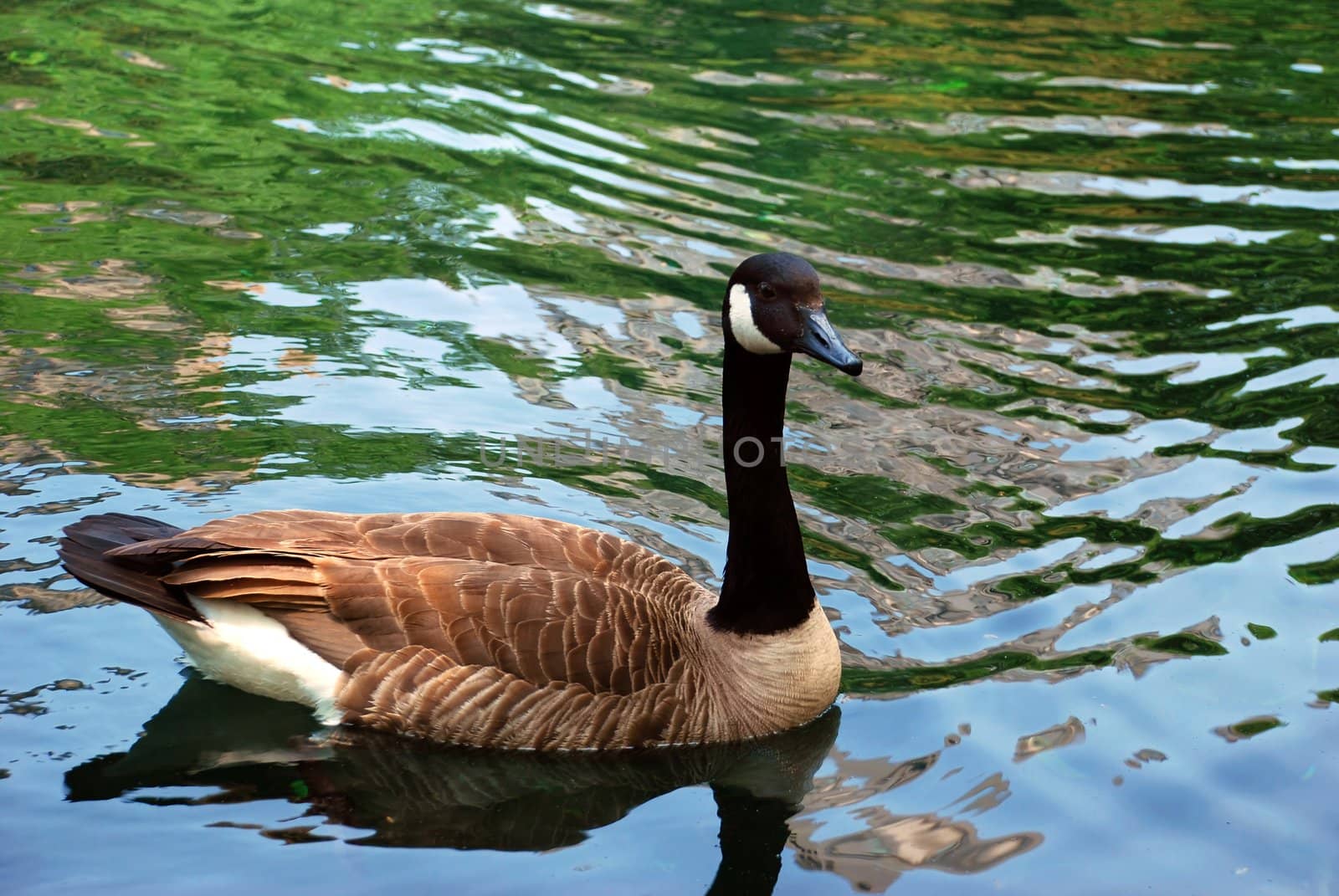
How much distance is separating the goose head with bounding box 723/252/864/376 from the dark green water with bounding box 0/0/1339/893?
1732mm

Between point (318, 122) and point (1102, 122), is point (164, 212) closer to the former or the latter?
point (318, 122)

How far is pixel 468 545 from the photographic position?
634 cm

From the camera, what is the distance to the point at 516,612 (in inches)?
238

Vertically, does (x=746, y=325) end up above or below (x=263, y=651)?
above

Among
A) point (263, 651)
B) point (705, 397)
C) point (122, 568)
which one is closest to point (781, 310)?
point (263, 651)

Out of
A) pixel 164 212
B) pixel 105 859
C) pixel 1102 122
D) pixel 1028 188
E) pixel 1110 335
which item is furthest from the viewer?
pixel 1102 122

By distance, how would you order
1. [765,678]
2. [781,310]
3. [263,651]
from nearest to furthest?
[781,310] < [263,651] < [765,678]

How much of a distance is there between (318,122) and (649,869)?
10.2 metres

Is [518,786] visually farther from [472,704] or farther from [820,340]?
[820,340]

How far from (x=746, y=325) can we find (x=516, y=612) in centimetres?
156

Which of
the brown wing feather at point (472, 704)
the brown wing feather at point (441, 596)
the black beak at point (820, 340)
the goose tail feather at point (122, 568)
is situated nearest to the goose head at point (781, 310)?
the black beak at point (820, 340)

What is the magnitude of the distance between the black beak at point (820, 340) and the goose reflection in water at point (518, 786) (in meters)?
1.74

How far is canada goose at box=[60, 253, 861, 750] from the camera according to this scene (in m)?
6.02

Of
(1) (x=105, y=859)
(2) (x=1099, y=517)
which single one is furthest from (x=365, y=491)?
(2) (x=1099, y=517)
